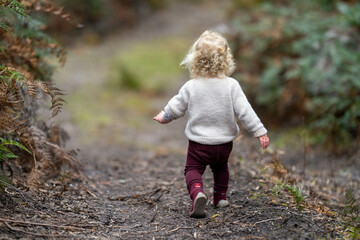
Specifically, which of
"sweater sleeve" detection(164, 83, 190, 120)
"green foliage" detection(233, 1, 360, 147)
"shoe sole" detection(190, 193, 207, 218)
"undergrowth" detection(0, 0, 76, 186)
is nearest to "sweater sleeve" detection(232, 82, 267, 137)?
"sweater sleeve" detection(164, 83, 190, 120)

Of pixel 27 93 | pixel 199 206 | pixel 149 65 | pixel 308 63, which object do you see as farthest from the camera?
pixel 149 65

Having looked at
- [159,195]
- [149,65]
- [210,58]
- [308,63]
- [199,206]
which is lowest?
[159,195]

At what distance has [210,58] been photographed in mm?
3043

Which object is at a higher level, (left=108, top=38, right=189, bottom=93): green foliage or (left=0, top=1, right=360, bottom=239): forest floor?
(left=108, top=38, right=189, bottom=93): green foliage

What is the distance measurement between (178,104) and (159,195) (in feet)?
2.91

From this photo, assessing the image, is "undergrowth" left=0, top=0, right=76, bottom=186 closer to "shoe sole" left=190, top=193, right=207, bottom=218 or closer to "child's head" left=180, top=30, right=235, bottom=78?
"child's head" left=180, top=30, right=235, bottom=78

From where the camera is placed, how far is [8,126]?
116 inches

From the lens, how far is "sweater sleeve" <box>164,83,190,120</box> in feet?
10.2

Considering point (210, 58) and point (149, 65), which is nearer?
point (210, 58)

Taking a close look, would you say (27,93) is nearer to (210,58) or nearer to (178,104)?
(178,104)

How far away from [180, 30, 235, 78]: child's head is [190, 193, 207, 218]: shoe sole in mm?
889

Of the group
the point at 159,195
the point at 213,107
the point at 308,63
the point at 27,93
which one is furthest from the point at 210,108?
the point at 308,63

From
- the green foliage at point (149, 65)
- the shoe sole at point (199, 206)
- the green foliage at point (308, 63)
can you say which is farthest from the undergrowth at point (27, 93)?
the green foliage at point (149, 65)

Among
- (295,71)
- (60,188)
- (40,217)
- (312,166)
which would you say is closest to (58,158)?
(60,188)
